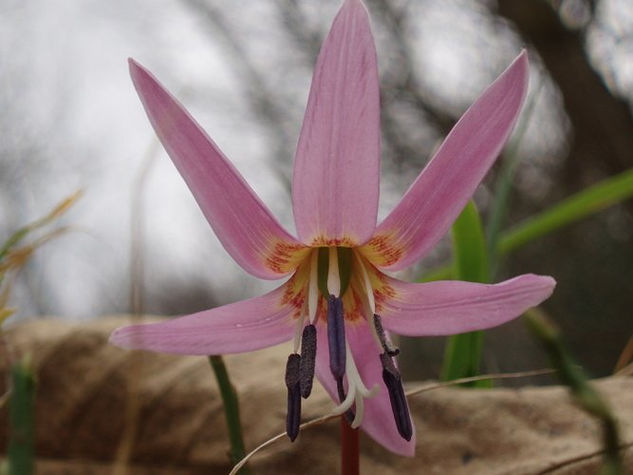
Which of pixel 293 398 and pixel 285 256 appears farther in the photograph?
pixel 285 256

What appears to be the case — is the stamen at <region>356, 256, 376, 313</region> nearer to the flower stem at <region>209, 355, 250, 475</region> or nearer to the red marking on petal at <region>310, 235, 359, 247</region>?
the red marking on petal at <region>310, 235, 359, 247</region>

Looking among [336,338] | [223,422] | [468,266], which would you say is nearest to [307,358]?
[336,338]

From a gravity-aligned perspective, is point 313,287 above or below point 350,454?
above

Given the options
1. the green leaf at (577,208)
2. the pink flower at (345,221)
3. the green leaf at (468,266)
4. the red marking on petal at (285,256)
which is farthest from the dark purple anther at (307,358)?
the green leaf at (577,208)

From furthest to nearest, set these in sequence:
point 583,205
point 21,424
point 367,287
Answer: point 583,205
point 367,287
point 21,424

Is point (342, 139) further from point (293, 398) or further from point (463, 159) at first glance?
point (293, 398)

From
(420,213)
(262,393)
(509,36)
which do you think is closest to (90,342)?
(262,393)
